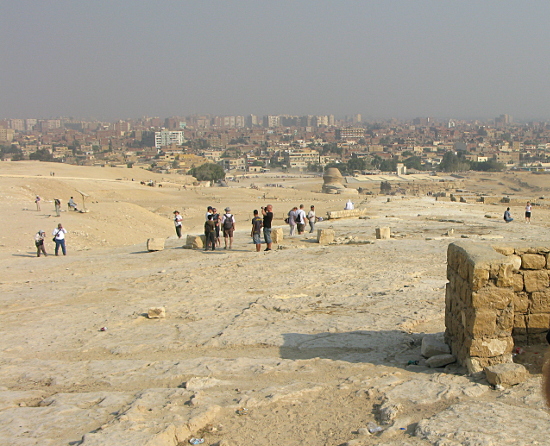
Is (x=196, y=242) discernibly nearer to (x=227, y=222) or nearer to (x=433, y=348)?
(x=227, y=222)

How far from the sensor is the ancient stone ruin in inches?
203

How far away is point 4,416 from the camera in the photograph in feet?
15.8

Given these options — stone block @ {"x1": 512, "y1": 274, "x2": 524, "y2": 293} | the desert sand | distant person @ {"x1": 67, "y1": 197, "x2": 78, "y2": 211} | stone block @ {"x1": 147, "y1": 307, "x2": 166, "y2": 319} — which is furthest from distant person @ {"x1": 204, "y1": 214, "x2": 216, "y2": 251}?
distant person @ {"x1": 67, "y1": 197, "x2": 78, "y2": 211}

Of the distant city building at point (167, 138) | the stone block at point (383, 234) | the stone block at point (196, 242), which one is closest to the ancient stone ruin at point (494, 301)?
the stone block at point (383, 234)

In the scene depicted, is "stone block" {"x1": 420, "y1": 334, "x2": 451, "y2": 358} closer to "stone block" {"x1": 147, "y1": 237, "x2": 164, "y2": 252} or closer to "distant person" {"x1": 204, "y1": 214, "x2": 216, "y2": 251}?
"distant person" {"x1": 204, "y1": 214, "x2": 216, "y2": 251}

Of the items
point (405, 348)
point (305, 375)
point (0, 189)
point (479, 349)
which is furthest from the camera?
point (0, 189)

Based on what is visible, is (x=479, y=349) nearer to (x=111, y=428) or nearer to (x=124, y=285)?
(x=111, y=428)

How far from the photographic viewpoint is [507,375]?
4840 mm

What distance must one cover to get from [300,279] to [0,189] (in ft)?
77.6

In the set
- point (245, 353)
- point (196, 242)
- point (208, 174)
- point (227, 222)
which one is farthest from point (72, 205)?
point (208, 174)

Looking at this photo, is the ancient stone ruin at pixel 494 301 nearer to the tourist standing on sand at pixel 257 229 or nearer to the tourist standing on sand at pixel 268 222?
the tourist standing on sand at pixel 268 222

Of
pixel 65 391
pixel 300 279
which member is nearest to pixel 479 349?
pixel 65 391

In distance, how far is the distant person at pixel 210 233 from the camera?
533 inches

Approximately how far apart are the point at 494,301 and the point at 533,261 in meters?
0.70
